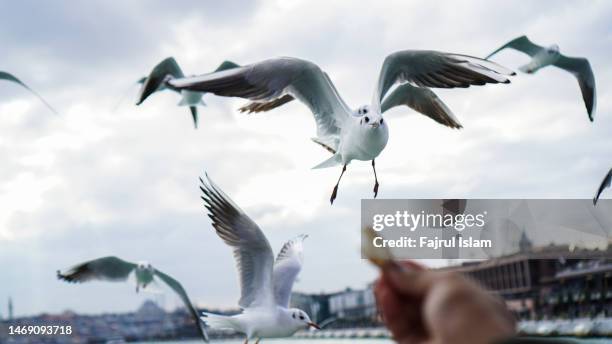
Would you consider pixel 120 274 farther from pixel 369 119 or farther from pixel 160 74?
pixel 369 119

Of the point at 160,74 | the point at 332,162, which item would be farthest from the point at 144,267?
the point at 332,162

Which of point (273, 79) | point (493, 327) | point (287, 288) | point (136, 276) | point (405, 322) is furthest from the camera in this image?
point (136, 276)

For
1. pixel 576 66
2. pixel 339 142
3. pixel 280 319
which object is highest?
pixel 576 66

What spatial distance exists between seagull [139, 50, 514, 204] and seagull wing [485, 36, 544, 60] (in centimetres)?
393

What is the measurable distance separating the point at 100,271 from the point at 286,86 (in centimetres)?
249

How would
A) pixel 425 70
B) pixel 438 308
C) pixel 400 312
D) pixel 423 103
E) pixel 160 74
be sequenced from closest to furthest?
1. pixel 438 308
2. pixel 400 312
3. pixel 425 70
4. pixel 423 103
5. pixel 160 74

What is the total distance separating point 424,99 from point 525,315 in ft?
73.3

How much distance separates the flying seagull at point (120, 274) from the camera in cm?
A: 589

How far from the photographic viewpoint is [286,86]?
186 inches

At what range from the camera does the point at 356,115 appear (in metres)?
4.65

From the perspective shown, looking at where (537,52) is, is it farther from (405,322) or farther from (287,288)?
(405,322)

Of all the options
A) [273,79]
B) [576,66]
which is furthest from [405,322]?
[576,66]

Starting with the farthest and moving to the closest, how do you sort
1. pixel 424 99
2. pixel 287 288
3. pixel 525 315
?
pixel 525 315 → pixel 424 99 → pixel 287 288

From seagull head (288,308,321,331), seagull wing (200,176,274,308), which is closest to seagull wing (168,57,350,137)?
seagull wing (200,176,274,308)
